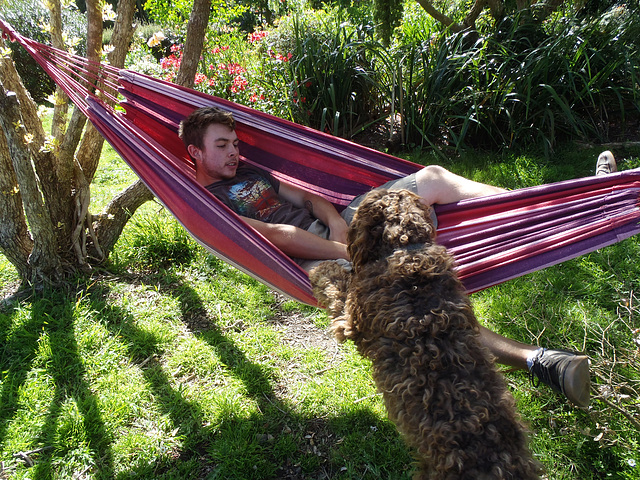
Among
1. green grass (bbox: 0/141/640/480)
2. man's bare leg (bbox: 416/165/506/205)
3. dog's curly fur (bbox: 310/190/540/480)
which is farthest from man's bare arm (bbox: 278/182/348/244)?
dog's curly fur (bbox: 310/190/540/480)

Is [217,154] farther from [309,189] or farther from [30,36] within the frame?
[30,36]

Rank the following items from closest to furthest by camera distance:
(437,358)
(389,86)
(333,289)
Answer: (437,358)
(333,289)
(389,86)

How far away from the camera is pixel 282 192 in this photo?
104 inches

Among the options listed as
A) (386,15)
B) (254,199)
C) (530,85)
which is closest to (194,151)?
(254,199)

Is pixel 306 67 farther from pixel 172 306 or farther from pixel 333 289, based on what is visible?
pixel 333 289

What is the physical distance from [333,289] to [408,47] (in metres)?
3.49

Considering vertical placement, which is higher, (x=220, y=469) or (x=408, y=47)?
(x=408, y=47)

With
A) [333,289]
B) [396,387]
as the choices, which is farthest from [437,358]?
[333,289]

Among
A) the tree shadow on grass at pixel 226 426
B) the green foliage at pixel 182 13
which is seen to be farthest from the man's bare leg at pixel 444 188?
the green foliage at pixel 182 13

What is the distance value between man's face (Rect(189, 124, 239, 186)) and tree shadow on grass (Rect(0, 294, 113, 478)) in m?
1.12

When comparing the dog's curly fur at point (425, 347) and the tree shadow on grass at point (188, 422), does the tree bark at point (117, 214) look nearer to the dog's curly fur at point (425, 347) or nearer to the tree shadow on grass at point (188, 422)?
the tree shadow on grass at point (188, 422)

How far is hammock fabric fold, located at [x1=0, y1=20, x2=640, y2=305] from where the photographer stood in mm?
1769

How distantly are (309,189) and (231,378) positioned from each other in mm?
1069

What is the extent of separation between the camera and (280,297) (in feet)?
9.31
